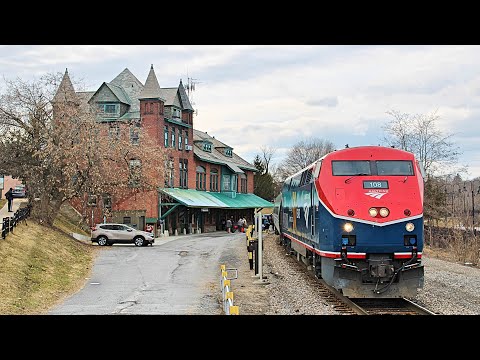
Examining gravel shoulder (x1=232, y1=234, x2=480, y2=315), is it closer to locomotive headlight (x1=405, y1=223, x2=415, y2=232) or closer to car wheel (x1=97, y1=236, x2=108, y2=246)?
locomotive headlight (x1=405, y1=223, x2=415, y2=232)

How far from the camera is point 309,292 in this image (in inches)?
587

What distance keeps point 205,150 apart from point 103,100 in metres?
13.8

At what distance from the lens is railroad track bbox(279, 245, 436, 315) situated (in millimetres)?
12242

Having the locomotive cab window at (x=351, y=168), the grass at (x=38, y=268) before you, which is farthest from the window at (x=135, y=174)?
the locomotive cab window at (x=351, y=168)

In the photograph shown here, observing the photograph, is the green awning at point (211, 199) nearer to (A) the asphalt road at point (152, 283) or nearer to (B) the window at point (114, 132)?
(B) the window at point (114, 132)

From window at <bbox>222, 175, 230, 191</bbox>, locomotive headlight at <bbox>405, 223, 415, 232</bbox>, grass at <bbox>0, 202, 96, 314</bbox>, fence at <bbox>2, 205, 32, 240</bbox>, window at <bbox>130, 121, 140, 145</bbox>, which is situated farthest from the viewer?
window at <bbox>222, 175, 230, 191</bbox>

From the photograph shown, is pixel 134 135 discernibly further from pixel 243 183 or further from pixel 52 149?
pixel 243 183

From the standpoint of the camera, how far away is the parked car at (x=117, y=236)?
31531 millimetres

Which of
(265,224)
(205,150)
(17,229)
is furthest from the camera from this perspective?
(205,150)

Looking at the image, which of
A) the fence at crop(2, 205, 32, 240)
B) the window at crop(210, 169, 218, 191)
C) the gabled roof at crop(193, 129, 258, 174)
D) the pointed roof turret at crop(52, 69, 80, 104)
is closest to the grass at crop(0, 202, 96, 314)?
the fence at crop(2, 205, 32, 240)

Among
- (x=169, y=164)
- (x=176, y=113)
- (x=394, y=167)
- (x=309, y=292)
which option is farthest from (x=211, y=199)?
(x=394, y=167)

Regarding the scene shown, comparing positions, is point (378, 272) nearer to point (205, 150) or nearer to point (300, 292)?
point (300, 292)
